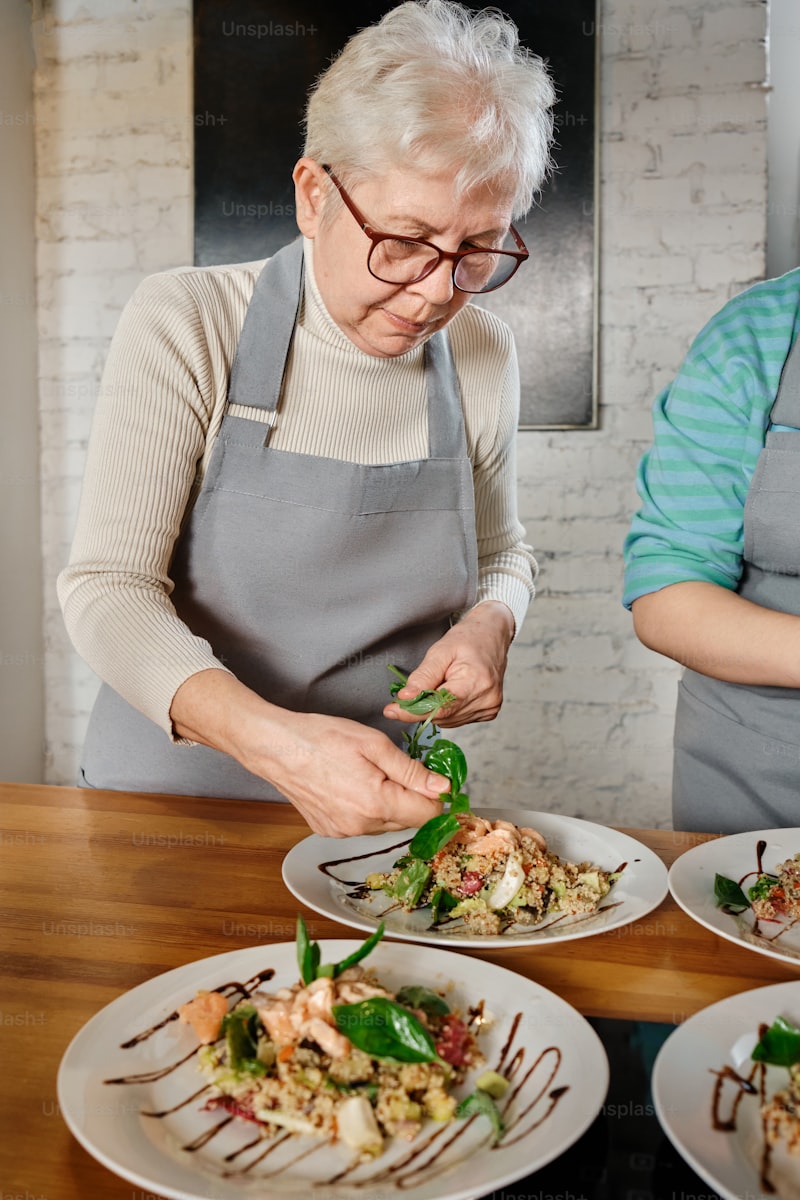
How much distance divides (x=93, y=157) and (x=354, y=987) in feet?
10.2

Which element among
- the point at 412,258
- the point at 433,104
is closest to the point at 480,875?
the point at 412,258

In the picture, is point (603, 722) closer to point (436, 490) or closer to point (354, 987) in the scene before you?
point (436, 490)

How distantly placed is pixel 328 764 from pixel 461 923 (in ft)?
0.74

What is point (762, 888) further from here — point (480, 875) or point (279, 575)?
point (279, 575)

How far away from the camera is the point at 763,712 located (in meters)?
1.54

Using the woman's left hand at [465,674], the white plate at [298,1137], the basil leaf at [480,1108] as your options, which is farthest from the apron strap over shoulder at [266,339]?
the basil leaf at [480,1108]

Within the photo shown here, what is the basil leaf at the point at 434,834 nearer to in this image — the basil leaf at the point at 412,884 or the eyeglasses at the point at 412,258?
the basil leaf at the point at 412,884

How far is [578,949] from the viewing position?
3.47ft

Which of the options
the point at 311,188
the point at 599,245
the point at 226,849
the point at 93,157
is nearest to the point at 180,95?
the point at 93,157

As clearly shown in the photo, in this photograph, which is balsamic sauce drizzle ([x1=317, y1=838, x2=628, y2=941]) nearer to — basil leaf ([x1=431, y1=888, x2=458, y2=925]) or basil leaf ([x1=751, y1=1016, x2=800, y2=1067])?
basil leaf ([x1=431, y1=888, x2=458, y2=925])

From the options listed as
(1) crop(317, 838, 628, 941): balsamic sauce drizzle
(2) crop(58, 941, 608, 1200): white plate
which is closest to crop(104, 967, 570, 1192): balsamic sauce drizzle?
(2) crop(58, 941, 608, 1200): white plate

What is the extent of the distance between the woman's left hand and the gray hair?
24.4 inches

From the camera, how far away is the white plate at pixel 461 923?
1.06 metres

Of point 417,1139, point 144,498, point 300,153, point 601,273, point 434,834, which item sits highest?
point 300,153
